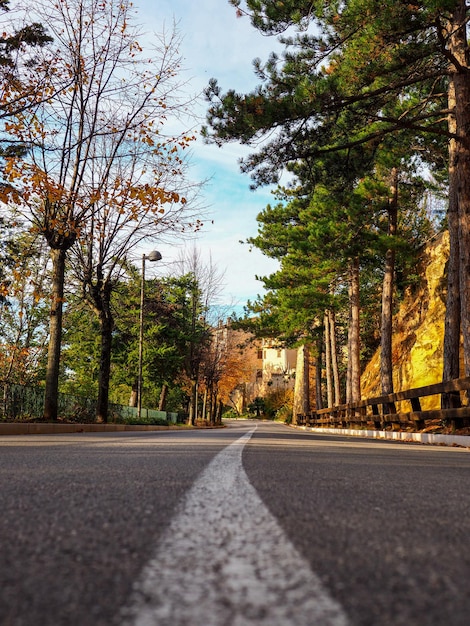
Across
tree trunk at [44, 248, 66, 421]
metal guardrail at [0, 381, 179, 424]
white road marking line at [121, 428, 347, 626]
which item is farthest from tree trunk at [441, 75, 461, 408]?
white road marking line at [121, 428, 347, 626]

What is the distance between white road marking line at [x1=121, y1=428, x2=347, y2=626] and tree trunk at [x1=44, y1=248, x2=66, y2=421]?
44.6ft

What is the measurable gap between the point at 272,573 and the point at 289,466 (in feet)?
9.50

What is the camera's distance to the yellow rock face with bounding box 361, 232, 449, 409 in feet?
82.0

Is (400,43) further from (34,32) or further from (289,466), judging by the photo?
(289,466)

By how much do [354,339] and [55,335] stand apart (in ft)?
49.8

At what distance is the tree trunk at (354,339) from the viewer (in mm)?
25062

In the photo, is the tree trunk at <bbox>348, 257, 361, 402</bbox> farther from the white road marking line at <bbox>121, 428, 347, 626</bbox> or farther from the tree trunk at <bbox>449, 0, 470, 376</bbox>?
the white road marking line at <bbox>121, 428, 347, 626</bbox>

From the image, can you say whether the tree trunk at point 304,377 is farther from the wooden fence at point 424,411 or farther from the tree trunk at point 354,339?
the wooden fence at point 424,411

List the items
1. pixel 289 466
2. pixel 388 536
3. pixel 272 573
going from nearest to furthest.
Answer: pixel 272 573 → pixel 388 536 → pixel 289 466

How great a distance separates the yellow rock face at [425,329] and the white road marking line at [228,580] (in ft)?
77.0

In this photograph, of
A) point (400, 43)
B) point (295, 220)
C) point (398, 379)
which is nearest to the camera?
point (400, 43)

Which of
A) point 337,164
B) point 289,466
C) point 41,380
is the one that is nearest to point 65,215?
point 337,164

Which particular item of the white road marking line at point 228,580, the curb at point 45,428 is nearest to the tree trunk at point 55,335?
the curb at point 45,428

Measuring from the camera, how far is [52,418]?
14344 mm
